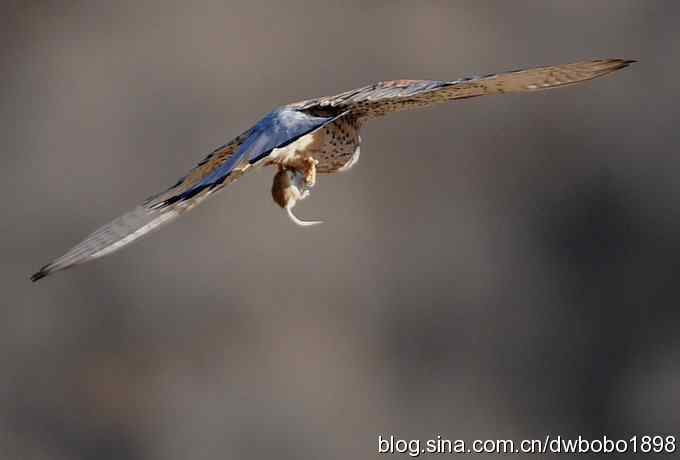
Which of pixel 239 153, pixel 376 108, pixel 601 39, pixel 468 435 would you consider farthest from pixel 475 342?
pixel 239 153

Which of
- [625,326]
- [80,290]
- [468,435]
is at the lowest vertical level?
[468,435]

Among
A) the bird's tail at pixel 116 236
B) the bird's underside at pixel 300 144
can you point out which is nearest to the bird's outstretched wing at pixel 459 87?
the bird's underside at pixel 300 144

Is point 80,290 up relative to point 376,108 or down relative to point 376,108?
down

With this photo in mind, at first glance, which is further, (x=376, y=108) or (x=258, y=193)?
(x=258, y=193)

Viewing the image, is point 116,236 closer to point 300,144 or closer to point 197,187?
point 197,187

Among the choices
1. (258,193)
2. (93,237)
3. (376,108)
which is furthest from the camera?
(258,193)

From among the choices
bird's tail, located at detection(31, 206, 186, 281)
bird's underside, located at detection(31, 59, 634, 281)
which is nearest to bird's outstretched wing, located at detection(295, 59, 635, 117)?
bird's underside, located at detection(31, 59, 634, 281)

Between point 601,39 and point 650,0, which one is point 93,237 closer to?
point 601,39
